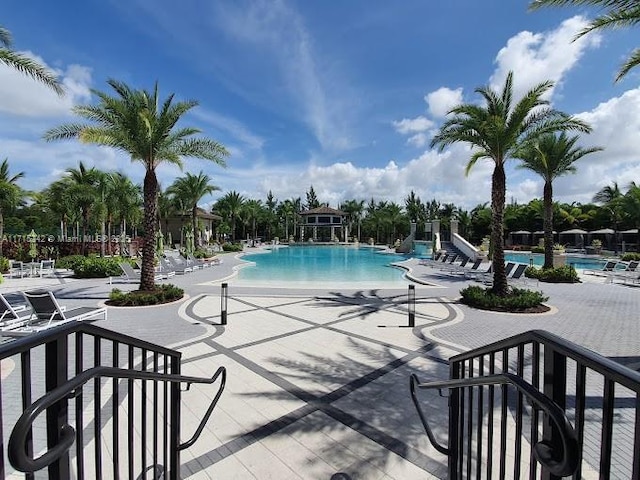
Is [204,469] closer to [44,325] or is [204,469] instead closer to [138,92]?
[44,325]

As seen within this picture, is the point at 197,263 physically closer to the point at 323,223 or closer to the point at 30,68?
the point at 30,68

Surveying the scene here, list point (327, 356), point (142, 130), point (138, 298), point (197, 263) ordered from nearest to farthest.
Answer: point (327, 356), point (138, 298), point (142, 130), point (197, 263)

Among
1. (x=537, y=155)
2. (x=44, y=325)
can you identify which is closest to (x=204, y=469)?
(x=44, y=325)

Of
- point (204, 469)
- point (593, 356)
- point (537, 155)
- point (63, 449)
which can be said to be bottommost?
point (204, 469)

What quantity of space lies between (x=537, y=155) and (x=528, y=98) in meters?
6.74

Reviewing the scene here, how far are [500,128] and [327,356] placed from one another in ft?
32.6

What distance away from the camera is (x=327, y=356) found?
269 inches

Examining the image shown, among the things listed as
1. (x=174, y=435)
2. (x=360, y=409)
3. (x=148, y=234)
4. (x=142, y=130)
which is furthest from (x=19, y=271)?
(x=360, y=409)

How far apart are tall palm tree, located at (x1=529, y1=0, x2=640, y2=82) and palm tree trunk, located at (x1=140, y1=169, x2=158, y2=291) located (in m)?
12.1

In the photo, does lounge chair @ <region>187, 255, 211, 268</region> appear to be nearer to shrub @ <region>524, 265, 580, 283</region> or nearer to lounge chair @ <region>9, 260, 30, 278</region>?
lounge chair @ <region>9, 260, 30, 278</region>

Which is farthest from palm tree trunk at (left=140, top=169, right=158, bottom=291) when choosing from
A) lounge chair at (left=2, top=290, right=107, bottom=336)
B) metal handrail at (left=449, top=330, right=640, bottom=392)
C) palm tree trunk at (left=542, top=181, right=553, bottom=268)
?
palm tree trunk at (left=542, top=181, right=553, bottom=268)

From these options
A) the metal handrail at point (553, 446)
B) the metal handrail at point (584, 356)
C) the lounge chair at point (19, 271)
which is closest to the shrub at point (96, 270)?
the lounge chair at point (19, 271)

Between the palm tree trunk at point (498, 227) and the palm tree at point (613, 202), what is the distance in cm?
3294

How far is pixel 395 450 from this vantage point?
12.9ft
